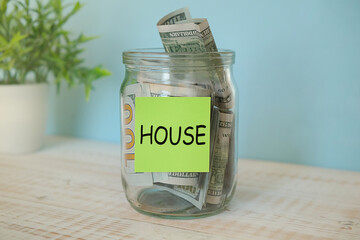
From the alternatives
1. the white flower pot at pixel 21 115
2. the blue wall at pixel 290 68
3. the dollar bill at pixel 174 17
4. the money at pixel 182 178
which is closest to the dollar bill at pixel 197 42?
the dollar bill at pixel 174 17

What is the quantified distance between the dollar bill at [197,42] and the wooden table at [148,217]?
180 mm

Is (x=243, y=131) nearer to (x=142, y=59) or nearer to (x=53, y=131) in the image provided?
(x=142, y=59)

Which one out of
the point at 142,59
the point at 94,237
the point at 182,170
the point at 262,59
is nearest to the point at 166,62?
the point at 142,59

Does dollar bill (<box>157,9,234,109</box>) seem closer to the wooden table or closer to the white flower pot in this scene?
the wooden table

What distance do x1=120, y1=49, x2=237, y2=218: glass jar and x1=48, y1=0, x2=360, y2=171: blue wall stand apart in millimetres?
300

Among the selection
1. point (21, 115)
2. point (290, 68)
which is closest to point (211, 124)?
point (290, 68)

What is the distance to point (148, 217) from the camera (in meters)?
0.64

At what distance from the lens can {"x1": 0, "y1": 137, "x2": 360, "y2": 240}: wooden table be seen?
0.59 metres

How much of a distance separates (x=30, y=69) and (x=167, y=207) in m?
0.55

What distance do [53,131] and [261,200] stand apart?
0.72m

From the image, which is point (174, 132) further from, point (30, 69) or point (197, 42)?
point (30, 69)

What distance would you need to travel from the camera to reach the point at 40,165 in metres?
0.92

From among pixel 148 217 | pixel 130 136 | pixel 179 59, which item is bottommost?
pixel 148 217

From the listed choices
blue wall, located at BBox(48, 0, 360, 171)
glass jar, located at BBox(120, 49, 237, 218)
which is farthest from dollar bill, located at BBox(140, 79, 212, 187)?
blue wall, located at BBox(48, 0, 360, 171)
